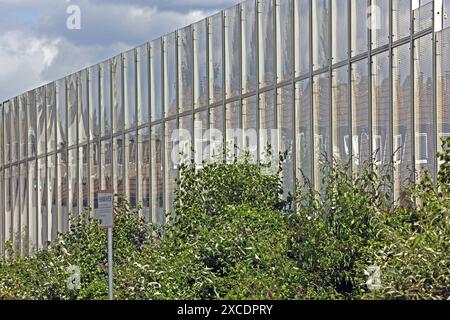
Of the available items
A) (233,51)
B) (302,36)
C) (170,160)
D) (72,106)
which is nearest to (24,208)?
(72,106)

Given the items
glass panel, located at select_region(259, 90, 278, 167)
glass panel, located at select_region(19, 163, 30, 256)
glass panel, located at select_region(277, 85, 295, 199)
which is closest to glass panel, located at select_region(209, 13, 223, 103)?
glass panel, located at select_region(259, 90, 278, 167)

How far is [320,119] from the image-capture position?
23141 millimetres

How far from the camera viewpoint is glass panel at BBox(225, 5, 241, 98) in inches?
1062

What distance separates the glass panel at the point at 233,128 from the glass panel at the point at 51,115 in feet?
41.7

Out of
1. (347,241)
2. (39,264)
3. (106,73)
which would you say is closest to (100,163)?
(106,73)

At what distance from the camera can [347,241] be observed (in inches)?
635

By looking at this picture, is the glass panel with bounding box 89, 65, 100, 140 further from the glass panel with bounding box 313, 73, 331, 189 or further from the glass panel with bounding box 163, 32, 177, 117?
the glass panel with bounding box 313, 73, 331, 189

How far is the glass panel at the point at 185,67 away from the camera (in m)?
29.4

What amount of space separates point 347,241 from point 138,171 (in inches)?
646

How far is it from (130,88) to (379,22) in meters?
13.0

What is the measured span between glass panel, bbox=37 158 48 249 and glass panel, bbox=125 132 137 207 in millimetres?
7474

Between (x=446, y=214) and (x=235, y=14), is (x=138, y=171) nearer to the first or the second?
(x=235, y=14)

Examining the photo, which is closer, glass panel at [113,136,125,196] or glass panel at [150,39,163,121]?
glass panel at [150,39,163,121]

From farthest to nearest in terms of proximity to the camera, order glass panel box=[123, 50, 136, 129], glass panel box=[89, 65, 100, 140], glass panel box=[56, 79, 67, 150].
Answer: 1. glass panel box=[56, 79, 67, 150]
2. glass panel box=[89, 65, 100, 140]
3. glass panel box=[123, 50, 136, 129]
